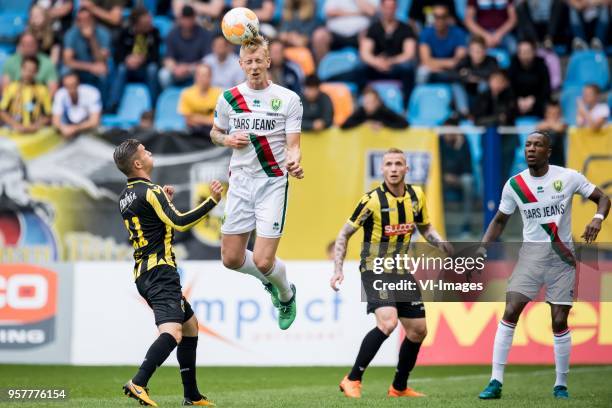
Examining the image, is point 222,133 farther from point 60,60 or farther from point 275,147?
point 60,60

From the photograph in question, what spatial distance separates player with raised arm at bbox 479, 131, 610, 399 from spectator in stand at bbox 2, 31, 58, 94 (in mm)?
8679

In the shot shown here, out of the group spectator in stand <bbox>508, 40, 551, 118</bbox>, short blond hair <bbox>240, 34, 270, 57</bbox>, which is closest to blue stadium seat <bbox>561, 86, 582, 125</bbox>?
spectator in stand <bbox>508, 40, 551, 118</bbox>

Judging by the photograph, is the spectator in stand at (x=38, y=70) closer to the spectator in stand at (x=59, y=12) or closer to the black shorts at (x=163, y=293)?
the spectator in stand at (x=59, y=12)

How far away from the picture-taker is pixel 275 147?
9445mm

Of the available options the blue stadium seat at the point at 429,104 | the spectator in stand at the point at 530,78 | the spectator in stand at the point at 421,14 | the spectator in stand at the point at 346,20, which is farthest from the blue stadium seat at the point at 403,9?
the spectator in stand at the point at 530,78

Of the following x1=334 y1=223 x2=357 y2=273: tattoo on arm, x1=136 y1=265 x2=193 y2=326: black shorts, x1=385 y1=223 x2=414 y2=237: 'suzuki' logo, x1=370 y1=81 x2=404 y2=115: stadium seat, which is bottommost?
x1=136 y1=265 x2=193 y2=326: black shorts

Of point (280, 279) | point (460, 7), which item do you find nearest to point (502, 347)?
point (280, 279)

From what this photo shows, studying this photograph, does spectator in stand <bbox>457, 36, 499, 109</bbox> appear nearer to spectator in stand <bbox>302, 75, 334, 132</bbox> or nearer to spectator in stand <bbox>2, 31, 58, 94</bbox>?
spectator in stand <bbox>302, 75, 334, 132</bbox>

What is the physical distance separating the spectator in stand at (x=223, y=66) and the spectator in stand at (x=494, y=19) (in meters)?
3.99

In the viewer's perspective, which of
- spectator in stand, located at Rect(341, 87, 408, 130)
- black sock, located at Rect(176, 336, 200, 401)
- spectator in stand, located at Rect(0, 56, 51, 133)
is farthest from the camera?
spectator in stand, located at Rect(0, 56, 51, 133)

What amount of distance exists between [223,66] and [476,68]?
381cm

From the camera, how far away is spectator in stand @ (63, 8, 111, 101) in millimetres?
16828

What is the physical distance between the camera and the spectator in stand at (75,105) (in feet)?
50.1

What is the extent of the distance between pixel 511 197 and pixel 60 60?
9.94 m
